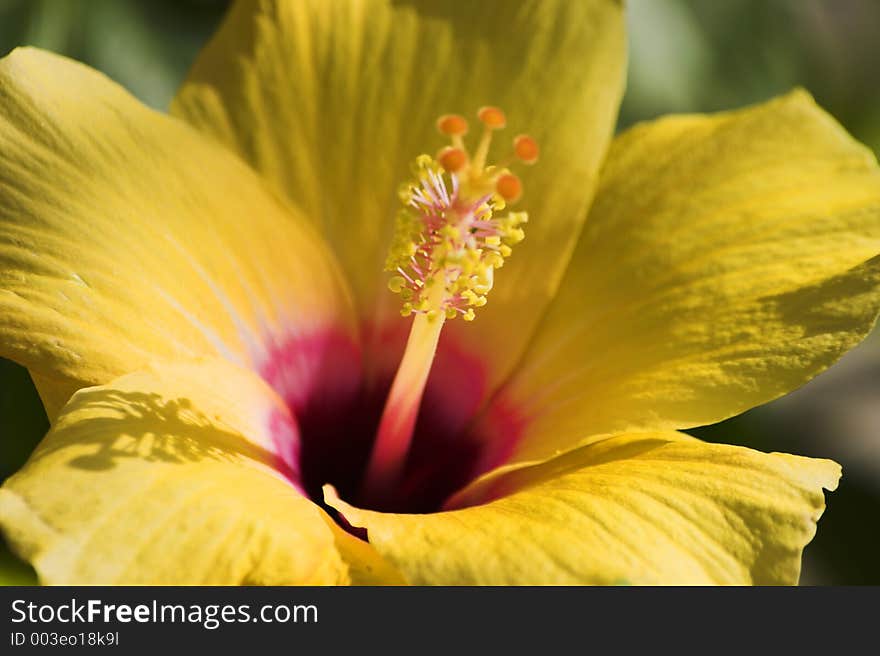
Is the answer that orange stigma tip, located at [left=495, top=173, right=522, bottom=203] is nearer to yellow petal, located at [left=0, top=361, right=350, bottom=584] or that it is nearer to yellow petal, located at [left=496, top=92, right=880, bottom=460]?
yellow petal, located at [left=496, top=92, right=880, bottom=460]

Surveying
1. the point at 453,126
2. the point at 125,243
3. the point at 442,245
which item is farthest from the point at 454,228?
the point at 125,243

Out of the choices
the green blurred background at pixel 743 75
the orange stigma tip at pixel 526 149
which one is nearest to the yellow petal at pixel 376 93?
the orange stigma tip at pixel 526 149

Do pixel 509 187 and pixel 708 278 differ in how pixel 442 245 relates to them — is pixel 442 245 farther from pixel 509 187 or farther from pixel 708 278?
pixel 708 278

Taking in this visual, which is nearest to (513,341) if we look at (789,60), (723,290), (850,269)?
(723,290)

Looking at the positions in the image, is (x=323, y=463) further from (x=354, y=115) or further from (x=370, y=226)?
(x=354, y=115)

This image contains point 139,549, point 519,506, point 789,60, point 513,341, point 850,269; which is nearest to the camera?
point 139,549

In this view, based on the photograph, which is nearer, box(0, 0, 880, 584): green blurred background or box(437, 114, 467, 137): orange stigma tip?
box(437, 114, 467, 137): orange stigma tip

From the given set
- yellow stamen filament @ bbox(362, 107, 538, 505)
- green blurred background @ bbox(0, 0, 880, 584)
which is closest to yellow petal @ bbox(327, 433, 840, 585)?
yellow stamen filament @ bbox(362, 107, 538, 505)
